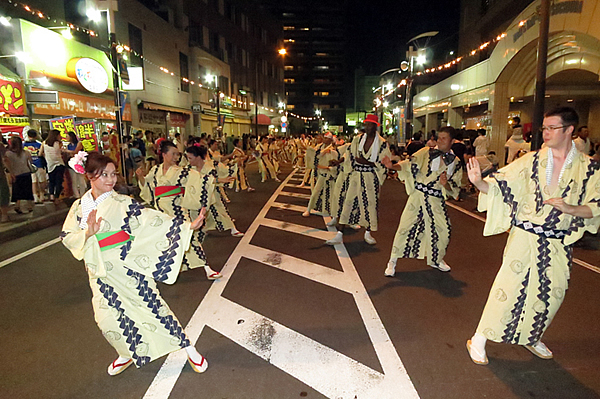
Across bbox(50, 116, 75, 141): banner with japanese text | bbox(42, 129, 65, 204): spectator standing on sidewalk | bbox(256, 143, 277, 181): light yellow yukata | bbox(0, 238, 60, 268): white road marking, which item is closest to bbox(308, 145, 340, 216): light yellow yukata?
bbox(0, 238, 60, 268): white road marking

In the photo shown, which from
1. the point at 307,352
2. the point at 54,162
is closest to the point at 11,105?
the point at 54,162

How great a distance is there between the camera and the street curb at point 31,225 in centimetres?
699

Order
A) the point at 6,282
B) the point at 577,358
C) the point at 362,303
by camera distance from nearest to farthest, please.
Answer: the point at 577,358, the point at 362,303, the point at 6,282

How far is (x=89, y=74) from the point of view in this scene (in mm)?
15031

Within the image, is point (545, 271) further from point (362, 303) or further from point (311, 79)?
point (311, 79)

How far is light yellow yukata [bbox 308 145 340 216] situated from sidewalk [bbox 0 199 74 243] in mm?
5560

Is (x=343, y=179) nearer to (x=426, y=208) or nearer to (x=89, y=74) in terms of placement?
(x=426, y=208)

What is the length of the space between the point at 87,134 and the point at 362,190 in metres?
9.28

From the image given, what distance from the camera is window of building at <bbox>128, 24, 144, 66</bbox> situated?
61.5ft

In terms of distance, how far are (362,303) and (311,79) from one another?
328ft

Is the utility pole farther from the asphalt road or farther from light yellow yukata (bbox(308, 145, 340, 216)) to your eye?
light yellow yukata (bbox(308, 145, 340, 216))

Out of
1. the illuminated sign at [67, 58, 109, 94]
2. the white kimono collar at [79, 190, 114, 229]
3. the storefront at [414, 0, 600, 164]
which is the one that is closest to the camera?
the white kimono collar at [79, 190, 114, 229]

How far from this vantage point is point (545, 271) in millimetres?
2859

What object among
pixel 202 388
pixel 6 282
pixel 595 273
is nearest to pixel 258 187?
pixel 6 282
